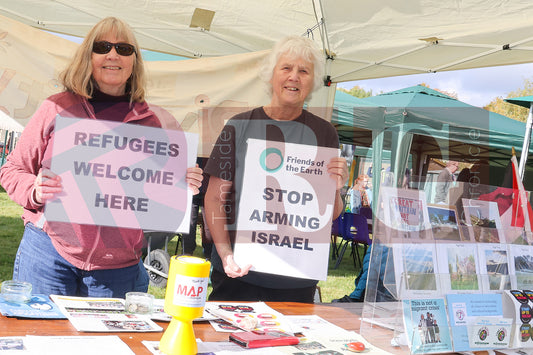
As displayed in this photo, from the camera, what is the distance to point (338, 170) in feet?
6.63

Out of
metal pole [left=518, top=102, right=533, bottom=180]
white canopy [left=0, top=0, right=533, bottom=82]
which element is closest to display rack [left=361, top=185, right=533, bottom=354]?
white canopy [left=0, top=0, right=533, bottom=82]

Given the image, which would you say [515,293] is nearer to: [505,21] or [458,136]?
[505,21]

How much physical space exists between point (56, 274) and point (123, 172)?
449mm

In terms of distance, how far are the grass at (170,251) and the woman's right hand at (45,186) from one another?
3.07m

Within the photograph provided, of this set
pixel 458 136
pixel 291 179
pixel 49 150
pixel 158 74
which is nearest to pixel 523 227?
pixel 291 179

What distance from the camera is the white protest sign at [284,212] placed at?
6.57ft

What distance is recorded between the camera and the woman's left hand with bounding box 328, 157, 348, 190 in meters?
2.02

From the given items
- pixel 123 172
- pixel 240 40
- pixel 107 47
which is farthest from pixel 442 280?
pixel 240 40

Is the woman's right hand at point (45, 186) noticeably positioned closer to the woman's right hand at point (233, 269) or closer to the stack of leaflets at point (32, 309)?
the stack of leaflets at point (32, 309)

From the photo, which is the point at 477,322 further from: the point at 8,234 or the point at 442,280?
the point at 8,234

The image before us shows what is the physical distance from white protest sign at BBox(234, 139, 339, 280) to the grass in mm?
2880

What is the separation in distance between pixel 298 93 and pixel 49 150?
3.36 feet

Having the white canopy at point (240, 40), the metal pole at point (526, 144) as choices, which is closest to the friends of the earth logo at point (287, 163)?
the white canopy at point (240, 40)

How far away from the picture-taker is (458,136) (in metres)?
8.22
